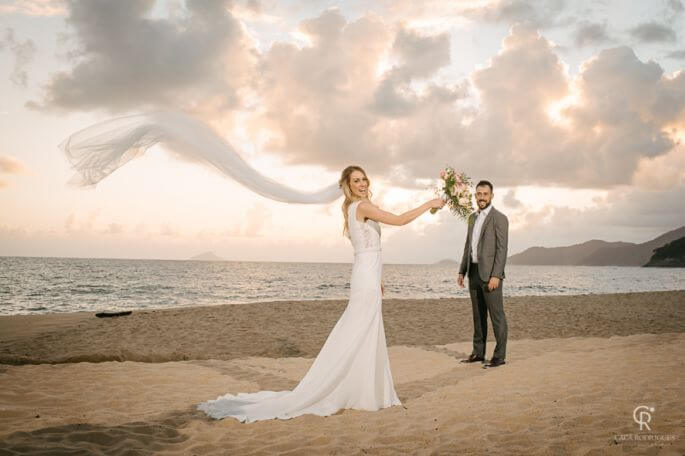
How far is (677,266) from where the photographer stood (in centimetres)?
16038

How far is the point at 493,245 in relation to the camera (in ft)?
24.8

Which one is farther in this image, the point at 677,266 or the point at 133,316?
the point at 677,266

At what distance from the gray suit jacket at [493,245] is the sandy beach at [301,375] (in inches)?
60.7

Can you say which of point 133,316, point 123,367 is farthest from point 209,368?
point 133,316

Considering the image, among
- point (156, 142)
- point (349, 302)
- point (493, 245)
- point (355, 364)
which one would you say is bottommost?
point (355, 364)

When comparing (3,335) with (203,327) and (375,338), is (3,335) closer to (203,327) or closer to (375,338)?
(203,327)

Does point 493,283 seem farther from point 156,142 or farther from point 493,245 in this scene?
point 156,142

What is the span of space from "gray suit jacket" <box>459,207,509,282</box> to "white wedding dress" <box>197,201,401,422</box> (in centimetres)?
280

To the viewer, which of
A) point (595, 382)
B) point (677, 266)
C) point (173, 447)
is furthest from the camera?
point (677, 266)

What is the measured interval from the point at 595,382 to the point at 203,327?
10.6 metres

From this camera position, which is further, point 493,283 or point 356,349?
point 493,283
